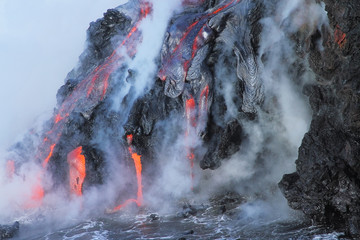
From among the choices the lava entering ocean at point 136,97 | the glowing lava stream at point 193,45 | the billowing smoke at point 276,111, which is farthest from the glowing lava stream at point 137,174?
the glowing lava stream at point 193,45

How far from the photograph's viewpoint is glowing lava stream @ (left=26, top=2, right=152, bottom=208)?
1655 centimetres

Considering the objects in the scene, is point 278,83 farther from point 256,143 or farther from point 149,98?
point 149,98

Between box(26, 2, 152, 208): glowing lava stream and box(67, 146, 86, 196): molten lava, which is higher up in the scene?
box(26, 2, 152, 208): glowing lava stream

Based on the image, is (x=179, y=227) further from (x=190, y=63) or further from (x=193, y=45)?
(x=193, y=45)

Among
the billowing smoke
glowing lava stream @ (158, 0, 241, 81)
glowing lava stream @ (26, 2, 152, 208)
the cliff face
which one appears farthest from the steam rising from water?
glowing lava stream @ (158, 0, 241, 81)

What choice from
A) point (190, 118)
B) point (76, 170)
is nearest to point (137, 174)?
point (76, 170)

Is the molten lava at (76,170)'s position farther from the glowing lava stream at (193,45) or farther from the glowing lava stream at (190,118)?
the glowing lava stream at (193,45)

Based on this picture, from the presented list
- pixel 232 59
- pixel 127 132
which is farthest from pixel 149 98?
pixel 232 59

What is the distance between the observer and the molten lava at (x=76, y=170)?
15852 mm

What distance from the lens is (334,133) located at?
979 cm

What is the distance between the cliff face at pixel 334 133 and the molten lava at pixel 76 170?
28.4 feet

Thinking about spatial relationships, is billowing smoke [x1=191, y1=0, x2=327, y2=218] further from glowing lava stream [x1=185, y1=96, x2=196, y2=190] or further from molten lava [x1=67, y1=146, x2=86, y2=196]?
molten lava [x1=67, y1=146, x2=86, y2=196]

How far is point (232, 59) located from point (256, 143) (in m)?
3.18

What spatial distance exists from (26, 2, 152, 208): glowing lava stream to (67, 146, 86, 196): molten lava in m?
1.27
